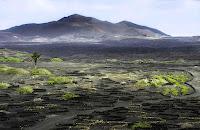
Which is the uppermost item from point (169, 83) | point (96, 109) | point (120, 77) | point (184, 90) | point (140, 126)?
point (140, 126)

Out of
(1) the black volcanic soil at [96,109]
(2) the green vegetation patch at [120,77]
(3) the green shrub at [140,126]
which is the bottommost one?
(2) the green vegetation patch at [120,77]

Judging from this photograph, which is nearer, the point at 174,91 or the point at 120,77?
the point at 174,91

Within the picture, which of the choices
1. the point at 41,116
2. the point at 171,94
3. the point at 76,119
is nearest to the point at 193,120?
the point at 76,119

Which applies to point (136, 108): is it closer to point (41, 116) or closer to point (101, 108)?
point (101, 108)

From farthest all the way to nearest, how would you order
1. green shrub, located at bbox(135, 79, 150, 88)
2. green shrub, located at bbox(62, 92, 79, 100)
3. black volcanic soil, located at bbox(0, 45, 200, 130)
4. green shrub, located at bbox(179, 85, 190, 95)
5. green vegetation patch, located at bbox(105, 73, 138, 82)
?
green vegetation patch, located at bbox(105, 73, 138, 82), green shrub, located at bbox(135, 79, 150, 88), green shrub, located at bbox(179, 85, 190, 95), green shrub, located at bbox(62, 92, 79, 100), black volcanic soil, located at bbox(0, 45, 200, 130)

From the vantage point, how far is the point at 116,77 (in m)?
104

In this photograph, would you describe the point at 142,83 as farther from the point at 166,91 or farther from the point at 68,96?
the point at 68,96

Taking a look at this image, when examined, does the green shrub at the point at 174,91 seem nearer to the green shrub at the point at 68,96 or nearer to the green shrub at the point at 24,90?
the green shrub at the point at 68,96

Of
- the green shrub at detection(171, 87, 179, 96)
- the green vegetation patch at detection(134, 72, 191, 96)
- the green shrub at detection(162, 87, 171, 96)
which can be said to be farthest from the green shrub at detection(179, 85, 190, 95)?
the green shrub at detection(162, 87, 171, 96)

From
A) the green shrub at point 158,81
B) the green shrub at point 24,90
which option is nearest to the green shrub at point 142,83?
the green shrub at point 158,81

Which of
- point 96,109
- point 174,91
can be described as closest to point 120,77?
point 174,91

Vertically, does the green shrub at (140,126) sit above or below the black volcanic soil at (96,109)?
above

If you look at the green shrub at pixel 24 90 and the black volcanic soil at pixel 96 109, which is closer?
the black volcanic soil at pixel 96 109

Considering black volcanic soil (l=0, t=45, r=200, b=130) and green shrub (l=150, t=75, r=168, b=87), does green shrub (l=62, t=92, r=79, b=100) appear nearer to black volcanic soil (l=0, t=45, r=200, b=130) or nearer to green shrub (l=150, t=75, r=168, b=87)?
black volcanic soil (l=0, t=45, r=200, b=130)
